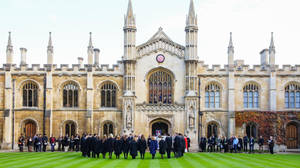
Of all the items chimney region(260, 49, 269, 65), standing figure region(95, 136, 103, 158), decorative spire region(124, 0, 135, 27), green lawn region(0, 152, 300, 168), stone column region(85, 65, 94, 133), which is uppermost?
decorative spire region(124, 0, 135, 27)

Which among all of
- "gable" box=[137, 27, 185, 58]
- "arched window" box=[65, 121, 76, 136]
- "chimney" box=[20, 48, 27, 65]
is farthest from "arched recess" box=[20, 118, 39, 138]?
"gable" box=[137, 27, 185, 58]

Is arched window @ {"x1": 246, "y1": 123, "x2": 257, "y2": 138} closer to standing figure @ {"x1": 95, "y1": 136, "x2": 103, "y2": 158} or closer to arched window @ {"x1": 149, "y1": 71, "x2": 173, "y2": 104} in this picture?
arched window @ {"x1": 149, "y1": 71, "x2": 173, "y2": 104}

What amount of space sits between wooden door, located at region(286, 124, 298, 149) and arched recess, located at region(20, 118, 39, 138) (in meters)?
24.6

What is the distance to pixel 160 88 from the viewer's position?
38.1 meters

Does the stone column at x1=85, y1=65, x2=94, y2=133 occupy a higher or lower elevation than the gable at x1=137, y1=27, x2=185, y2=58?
lower

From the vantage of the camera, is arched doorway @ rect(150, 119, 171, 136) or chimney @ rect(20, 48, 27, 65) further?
chimney @ rect(20, 48, 27, 65)

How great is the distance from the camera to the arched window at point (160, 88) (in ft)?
125

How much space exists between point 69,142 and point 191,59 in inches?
541

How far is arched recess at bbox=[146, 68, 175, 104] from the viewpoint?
3797 centimetres

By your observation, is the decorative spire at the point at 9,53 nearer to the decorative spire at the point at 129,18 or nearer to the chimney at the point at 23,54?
the chimney at the point at 23,54

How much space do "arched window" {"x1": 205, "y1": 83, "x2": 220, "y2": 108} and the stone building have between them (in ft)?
0.32

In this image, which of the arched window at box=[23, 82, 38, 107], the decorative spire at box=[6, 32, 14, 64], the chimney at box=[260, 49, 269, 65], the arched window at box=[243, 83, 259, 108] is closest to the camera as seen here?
the arched window at box=[243, 83, 259, 108]

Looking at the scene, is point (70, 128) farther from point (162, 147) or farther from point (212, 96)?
point (162, 147)

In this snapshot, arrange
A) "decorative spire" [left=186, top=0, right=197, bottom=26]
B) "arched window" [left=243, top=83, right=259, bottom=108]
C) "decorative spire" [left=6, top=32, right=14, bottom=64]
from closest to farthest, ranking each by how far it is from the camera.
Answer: "decorative spire" [left=186, top=0, right=197, bottom=26] < "arched window" [left=243, top=83, right=259, bottom=108] < "decorative spire" [left=6, top=32, right=14, bottom=64]
